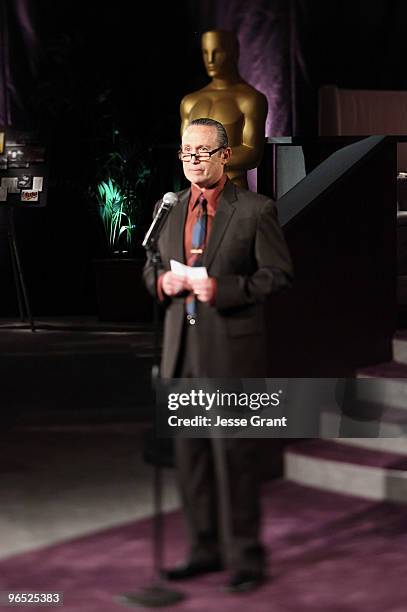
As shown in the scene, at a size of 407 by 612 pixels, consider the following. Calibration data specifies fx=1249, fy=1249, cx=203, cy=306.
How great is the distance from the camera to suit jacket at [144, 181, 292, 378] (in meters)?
3.31

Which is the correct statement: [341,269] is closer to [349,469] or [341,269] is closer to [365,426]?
[365,426]

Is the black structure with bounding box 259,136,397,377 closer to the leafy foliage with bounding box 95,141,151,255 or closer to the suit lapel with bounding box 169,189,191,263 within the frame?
the suit lapel with bounding box 169,189,191,263

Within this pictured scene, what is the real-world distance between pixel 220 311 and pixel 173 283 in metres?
0.21

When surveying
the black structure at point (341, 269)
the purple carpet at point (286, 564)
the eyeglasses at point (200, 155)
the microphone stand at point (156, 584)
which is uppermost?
the eyeglasses at point (200, 155)

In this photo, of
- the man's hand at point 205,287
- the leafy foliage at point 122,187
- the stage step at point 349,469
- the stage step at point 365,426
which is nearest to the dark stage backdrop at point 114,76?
the leafy foliage at point 122,187

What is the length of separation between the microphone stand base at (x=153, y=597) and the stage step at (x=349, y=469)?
4.27 ft

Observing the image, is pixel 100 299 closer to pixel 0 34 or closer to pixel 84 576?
pixel 0 34

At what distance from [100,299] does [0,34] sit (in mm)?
2408

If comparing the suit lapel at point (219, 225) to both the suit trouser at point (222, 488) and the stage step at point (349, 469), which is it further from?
the stage step at point (349, 469)

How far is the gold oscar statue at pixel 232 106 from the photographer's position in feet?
19.4

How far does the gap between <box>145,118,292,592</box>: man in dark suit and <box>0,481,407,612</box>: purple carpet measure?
166 millimetres

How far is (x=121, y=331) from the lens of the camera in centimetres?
930

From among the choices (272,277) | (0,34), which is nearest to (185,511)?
(272,277)

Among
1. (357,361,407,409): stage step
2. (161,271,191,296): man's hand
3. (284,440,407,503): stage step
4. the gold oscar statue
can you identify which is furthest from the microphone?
the gold oscar statue
